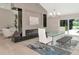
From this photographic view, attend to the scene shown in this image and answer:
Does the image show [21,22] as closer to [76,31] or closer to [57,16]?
[57,16]

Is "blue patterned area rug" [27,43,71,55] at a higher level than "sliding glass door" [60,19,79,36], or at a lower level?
lower

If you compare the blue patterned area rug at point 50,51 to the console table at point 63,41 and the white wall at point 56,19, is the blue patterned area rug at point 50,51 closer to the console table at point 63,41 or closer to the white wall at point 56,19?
the console table at point 63,41

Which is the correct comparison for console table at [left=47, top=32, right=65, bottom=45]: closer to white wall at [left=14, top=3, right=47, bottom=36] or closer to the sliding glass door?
the sliding glass door

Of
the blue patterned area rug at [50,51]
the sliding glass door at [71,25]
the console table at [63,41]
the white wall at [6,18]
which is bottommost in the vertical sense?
the blue patterned area rug at [50,51]

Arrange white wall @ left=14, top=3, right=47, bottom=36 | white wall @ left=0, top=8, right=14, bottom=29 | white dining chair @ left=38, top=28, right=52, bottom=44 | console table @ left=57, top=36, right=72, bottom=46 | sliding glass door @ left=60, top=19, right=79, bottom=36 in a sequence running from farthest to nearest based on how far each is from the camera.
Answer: white wall @ left=0, top=8, right=14, bottom=29
white wall @ left=14, top=3, right=47, bottom=36
sliding glass door @ left=60, top=19, right=79, bottom=36
white dining chair @ left=38, top=28, right=52, bottom=44
console table @ left=57, top=36, right=72, bottom=46

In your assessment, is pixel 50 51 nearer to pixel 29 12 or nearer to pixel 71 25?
pixel 71 25

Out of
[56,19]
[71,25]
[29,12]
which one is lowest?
[71,25]

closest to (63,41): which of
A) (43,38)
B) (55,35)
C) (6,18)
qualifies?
(55,35)

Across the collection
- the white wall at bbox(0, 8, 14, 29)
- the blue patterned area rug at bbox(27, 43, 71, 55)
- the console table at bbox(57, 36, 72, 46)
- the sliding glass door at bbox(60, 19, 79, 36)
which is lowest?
the blue patterned area rug at bbox(27, 43, 71, 55)

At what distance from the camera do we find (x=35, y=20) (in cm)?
521

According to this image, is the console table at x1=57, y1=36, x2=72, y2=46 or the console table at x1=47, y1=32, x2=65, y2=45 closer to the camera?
the console table at x1=57, y1=36, x2=72, y2=46

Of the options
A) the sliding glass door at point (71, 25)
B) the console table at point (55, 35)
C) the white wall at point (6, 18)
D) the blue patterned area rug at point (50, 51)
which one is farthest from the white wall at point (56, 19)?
the white wall at point (6, 18)

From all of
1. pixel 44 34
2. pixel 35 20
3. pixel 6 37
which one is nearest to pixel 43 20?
pixel 35 20

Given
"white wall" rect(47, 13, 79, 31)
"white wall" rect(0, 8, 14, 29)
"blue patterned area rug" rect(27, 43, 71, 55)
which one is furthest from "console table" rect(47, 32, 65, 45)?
"white wall" rect(0, 8, 14, 29)
